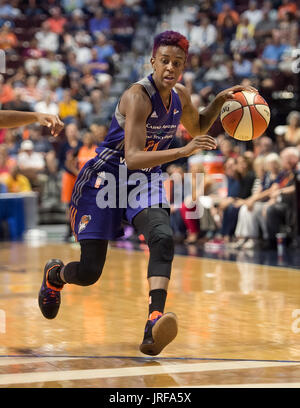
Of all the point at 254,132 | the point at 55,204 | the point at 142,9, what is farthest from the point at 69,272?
the point at 142,9


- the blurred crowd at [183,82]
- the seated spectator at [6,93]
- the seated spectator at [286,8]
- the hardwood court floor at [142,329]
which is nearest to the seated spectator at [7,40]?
the blurred crowd at [183,82]

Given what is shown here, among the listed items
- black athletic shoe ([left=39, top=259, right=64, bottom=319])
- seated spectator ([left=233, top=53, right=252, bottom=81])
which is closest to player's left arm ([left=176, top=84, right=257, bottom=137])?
black athletic shoe ([left=39, top=259, right=64, bottom=319])

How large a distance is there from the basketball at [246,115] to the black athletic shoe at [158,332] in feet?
4.66

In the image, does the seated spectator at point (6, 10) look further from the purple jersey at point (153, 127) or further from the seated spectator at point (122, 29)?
the purple jersey at point (153, 127)

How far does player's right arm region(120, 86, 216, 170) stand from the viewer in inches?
176

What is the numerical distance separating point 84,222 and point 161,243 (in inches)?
23.9

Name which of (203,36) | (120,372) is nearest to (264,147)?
(203,36)

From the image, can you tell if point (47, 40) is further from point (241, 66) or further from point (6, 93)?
point (241, 66)

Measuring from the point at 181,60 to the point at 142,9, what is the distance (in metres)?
16.5

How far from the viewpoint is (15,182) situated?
45.3ft

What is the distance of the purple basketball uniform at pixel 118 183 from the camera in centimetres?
481

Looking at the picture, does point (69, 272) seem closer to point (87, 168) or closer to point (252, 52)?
point (87, 168)

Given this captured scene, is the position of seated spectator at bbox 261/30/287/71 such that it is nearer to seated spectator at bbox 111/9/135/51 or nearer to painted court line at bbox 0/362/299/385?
seated spectator at bbox 111/9/135/51
